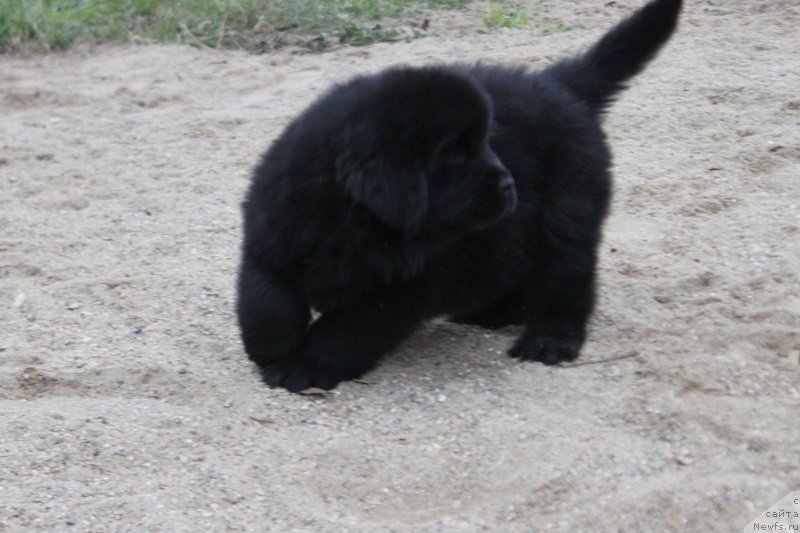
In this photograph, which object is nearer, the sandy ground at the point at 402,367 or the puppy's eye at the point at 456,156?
the sandy ground at the point at 402,367

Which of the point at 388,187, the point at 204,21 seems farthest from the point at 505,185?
the point at 204,21

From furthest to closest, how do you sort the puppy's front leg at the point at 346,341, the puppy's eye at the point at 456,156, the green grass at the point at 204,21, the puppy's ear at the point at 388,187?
the green grass at the point at 204,21 < the puppy's front leg at the point at 346,341 < the puppy's eye at the point at 456,156 < the puppy's ear at the point at 388,187

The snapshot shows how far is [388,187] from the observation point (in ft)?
11.5

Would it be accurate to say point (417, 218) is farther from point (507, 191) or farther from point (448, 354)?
point (448, 354)

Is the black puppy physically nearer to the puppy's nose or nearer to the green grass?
the puppy's nose

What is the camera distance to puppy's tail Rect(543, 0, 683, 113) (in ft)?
14.3

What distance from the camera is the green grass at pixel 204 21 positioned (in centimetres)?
787

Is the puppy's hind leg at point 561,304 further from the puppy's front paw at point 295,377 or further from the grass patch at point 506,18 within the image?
the grass patch at point 506,18

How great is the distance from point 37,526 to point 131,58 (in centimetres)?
511

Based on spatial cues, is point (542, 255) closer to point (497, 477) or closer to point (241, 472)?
point (497, 477)

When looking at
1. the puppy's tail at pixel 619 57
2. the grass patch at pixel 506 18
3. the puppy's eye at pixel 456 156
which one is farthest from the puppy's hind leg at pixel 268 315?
the grass patch at pixel 506 18

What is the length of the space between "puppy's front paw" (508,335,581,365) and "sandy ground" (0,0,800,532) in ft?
0.22

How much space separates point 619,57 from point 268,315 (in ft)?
5.73

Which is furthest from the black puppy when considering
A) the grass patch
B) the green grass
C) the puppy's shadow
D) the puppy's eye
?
the green grass
